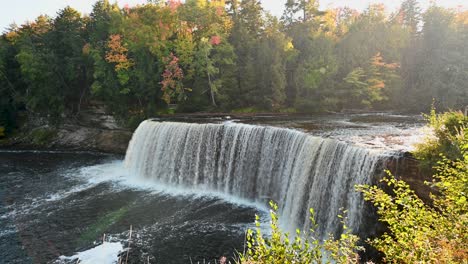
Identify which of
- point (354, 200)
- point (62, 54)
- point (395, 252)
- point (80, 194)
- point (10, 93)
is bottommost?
point (80, 194)

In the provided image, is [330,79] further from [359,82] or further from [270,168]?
[270,168]

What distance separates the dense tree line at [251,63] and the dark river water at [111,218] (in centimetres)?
1008

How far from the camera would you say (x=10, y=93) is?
35.3 meters

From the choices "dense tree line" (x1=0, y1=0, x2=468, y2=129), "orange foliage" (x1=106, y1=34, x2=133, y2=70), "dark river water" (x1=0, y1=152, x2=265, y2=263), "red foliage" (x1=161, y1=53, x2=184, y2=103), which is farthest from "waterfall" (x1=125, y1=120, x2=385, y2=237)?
"orange foliage" (x1=106, y1=34, x2=133, y2=70)

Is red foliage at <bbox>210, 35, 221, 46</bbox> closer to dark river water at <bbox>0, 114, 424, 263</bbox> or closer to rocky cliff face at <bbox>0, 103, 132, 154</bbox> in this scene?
rocky cliff face at <bbox>0, 103, 132, 154</bbox>

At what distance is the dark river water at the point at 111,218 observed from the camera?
460 inches

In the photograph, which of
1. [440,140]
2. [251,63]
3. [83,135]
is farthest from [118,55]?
[440,140]

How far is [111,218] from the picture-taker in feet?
46.7

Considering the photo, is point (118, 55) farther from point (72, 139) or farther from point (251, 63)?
point (251, 63)

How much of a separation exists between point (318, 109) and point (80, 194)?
19.2m

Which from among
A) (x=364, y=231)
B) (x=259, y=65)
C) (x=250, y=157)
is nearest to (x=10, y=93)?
(x=259, y=65)

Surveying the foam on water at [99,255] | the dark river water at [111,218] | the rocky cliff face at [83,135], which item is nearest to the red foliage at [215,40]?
the rocky cliff face at [83,135]

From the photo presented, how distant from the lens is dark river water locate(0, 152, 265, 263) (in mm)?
11680

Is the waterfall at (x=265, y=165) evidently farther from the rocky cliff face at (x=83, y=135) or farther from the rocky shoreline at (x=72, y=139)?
the rocky cliff face at (x=83, y=135)
